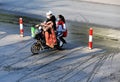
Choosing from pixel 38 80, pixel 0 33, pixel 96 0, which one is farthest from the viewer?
pixel 96 0

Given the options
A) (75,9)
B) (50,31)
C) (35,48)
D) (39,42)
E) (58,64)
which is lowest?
(58,64)

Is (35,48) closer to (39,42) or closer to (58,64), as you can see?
(39,42)

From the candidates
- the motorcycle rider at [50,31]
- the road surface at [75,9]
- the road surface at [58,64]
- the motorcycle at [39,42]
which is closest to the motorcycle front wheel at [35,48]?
the motorcycle at [39,42]

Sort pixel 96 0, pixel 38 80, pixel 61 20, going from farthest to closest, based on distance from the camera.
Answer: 1. pixel 96 0
2. pixel 61 20
3. pixel 38 80

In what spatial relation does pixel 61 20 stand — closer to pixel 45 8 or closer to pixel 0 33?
pixel 0 33

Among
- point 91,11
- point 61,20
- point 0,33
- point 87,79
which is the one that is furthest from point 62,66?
point 91,11

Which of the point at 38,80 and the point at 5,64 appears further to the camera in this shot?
the point at 5,64

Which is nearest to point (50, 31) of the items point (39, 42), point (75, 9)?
point (39, 42)

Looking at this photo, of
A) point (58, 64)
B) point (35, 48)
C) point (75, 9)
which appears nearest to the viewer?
point (58, 64)

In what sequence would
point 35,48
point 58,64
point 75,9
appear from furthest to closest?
point 75,9
point 35,48
point 58,64

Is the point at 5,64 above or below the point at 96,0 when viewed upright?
below

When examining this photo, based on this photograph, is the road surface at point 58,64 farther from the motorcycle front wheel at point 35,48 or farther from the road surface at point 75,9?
the road surface at point 75,9

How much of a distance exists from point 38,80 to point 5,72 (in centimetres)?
155

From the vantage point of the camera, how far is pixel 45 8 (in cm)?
2731
